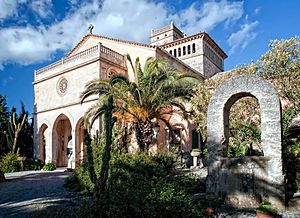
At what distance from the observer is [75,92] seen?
2086 cm

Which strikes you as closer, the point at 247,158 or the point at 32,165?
the point at 247,158

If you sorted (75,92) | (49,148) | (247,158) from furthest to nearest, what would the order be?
1. (49,148)
2. (75,92)
3. (247,158)

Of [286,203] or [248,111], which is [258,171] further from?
[248,111]

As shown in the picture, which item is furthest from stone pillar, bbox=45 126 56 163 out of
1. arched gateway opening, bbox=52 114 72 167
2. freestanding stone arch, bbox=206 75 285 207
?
freestanding stone arch, bbox=206 75 285 207

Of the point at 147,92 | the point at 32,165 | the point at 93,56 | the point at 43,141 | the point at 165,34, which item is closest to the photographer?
the point at 147,92

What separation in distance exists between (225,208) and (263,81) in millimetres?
3213

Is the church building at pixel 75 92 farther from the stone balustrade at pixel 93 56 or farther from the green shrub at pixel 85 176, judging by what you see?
the green shrub at pixel 85 176

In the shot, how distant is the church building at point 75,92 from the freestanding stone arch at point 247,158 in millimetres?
10077

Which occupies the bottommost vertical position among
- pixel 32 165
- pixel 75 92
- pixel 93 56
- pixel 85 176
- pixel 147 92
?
pixel 32 165

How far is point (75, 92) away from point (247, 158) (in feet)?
53.9

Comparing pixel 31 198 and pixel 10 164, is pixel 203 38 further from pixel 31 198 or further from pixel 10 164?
pixel 31 198

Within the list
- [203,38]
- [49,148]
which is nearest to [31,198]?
[49,148]

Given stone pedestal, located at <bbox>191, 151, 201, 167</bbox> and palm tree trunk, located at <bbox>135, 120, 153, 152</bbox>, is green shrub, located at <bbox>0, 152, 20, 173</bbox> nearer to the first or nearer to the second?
palm tree trunk, located at <bbox>135, 120, 153, 152</bbox>

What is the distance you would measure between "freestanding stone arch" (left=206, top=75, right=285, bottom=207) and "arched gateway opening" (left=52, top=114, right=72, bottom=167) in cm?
1734
